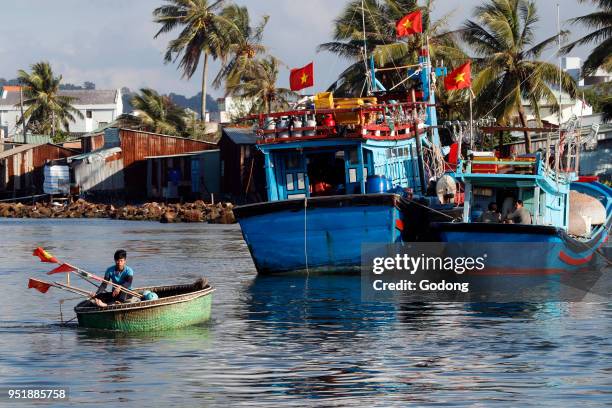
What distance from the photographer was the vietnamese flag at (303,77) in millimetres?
29516

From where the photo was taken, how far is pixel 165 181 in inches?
2739

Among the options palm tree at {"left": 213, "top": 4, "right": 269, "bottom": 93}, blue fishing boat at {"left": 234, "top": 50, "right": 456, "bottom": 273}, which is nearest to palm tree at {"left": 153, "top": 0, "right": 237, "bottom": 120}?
palm tree at {"left": 213, "top": 4, "right": 269, "bottom": 93}

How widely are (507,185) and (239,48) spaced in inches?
1920

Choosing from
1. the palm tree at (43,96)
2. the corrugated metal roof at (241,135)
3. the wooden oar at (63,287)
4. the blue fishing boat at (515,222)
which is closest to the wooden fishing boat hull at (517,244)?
the blue fishing boat at (515,222)

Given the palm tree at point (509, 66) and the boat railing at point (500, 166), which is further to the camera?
the palm tree at point (509, 66)

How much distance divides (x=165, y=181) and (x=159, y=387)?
55.2 m

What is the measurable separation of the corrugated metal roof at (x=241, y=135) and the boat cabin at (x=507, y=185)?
119 feet

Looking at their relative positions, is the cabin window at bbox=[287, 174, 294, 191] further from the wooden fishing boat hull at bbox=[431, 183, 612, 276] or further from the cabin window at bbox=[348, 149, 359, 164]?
the wooden fishing boat hull at bbox=[431, 183, 612, 276]

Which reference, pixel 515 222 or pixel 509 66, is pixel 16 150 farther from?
pixel 515 222

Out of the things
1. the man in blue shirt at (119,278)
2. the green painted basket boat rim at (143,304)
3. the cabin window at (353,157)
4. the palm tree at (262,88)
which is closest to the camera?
the green painted basket boat rim at (143,304)

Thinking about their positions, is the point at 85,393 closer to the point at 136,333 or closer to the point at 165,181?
the point at 136,333

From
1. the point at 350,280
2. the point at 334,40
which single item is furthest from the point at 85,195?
the point at 350,280

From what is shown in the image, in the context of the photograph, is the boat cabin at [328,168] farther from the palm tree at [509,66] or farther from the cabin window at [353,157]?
the palm tree at [509,66]

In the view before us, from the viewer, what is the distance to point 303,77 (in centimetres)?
2961
